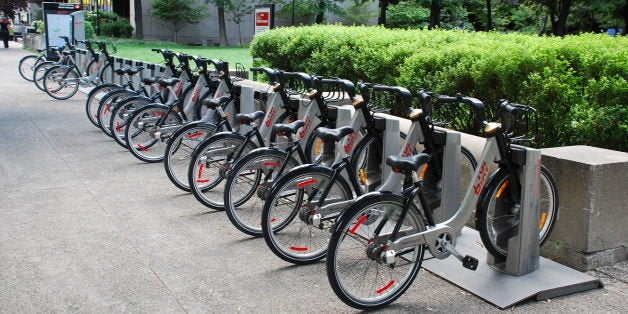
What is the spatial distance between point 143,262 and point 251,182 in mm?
1235

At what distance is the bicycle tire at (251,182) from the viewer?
562cm

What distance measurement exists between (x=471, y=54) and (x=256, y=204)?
2.92 m

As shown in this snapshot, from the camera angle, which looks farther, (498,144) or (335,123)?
(335,123)

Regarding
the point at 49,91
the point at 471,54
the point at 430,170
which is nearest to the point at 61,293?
the point at 430,170

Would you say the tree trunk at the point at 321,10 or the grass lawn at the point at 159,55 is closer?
the grass lawn at the point at 159,55

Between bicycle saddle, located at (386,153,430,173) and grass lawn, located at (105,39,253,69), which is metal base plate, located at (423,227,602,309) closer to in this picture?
bicycle saddle, located at (386,153,430,173)

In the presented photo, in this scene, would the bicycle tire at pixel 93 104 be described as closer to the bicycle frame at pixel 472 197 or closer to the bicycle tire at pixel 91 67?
the bicycle tire at pixel 91 67

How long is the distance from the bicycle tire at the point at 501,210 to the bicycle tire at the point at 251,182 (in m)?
1.69

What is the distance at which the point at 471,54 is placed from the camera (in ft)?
23.8

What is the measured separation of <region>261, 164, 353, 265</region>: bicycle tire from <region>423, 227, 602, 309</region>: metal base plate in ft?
2.69

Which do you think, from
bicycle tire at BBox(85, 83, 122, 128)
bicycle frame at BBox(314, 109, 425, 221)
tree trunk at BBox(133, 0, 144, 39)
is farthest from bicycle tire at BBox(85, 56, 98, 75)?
tree trunk at BBox(133, 0, 144, 39)

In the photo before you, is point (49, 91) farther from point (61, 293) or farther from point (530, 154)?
point (530, 154)

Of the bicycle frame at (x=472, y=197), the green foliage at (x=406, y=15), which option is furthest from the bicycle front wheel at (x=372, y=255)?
the green foliage at (x=406, y=15)

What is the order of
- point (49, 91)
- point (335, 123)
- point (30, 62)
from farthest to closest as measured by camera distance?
point (30, 62) < point (49, 91) < point (335, 123)
